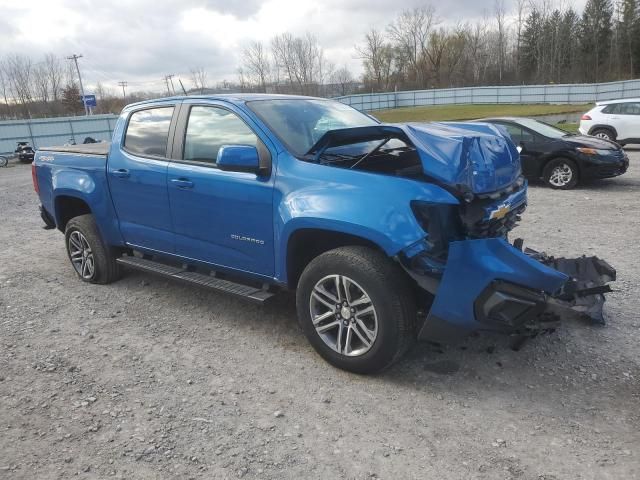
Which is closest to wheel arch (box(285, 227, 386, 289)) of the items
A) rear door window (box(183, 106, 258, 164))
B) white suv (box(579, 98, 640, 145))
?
rear door window (box(183, 106, 258, 164))

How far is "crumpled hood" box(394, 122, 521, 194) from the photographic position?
3.12 m

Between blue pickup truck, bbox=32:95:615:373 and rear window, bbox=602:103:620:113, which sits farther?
rear window, bbox=602:103:620:113

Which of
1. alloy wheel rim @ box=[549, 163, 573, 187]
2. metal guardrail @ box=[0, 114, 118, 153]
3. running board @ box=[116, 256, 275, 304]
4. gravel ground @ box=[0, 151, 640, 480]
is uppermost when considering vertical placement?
metal guardrail @ box=[0, 114, 118, 153]

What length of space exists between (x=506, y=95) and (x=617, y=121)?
3674 cm

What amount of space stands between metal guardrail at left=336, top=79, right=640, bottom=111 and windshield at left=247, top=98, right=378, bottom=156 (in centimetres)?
3561

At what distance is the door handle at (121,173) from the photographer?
467 cm

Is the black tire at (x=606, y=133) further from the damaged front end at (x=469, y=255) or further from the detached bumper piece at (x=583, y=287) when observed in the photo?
the damaged front end at (x=469, y=255)

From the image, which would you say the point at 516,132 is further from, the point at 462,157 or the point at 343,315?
the point at 343,315

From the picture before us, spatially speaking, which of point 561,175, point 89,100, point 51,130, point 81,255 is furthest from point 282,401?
point 89,100

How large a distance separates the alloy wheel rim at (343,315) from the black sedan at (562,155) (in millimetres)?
7045

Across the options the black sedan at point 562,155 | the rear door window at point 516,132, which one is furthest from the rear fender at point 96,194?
the rear door window at point 516,132

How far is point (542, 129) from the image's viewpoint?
33.9ft

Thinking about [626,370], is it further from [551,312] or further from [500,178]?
[500,178]

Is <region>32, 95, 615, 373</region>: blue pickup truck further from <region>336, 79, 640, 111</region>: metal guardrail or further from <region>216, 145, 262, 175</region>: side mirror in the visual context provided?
<region>336, 79, 640, 111</region>: metal guardrail
